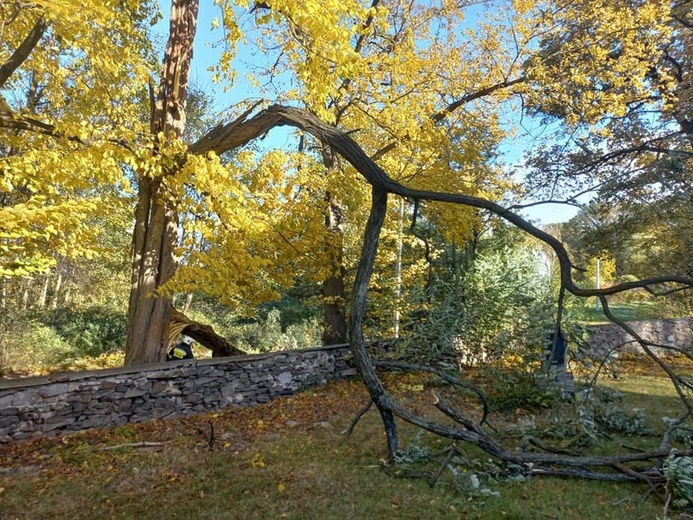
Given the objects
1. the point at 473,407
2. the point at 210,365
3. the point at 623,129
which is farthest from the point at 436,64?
the point at 210,365

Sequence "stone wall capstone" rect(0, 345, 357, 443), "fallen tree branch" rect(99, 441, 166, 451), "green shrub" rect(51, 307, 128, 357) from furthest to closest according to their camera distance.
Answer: "green shrub" rect(51, 307, 128, 357), "stone wall capstone" rect(0, 345, 357, 443), "fallen tree branch" rect(99, 441, 166, 451)

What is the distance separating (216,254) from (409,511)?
357 cm

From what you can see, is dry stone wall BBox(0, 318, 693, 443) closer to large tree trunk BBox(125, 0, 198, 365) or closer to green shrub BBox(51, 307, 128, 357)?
large tree trunk BBox(125, 0, 198, 365)

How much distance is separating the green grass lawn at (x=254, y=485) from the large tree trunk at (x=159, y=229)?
Result: 4.50 feet

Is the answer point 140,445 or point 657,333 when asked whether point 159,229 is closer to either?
point 140,445

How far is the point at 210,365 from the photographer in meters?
6.27

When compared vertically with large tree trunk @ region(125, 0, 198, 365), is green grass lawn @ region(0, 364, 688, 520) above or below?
below

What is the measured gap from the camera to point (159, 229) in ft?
20.2

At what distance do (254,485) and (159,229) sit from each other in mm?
4119

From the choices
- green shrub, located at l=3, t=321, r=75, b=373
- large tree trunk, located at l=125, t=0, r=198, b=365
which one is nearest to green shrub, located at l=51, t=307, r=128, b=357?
green shrub, located at l=3, t=321, r=75, b=373

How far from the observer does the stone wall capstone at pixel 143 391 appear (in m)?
4.73

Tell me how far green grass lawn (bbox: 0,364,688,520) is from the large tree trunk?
4.50 ft

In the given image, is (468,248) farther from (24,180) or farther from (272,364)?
(24,180)

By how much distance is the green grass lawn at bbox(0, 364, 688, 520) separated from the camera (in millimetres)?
2969
